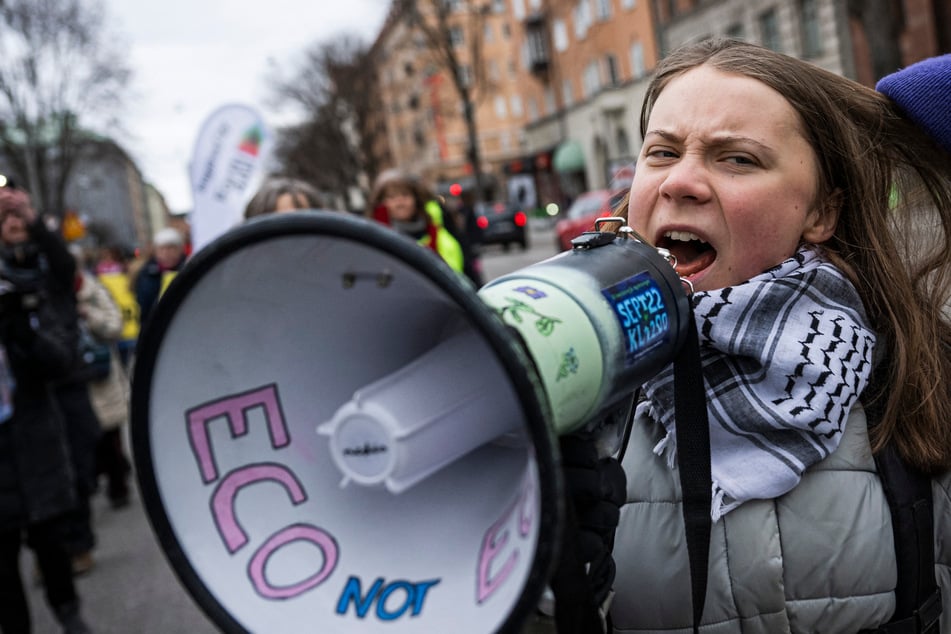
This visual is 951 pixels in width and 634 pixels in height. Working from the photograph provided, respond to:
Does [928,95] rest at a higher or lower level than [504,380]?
higher

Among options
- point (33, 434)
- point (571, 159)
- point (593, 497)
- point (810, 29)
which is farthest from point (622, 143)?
point (593, 497)

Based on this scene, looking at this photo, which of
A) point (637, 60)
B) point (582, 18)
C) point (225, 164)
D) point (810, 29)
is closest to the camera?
point (225, 164)

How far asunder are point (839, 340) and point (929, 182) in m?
0.40

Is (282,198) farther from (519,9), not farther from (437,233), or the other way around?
(519,9)

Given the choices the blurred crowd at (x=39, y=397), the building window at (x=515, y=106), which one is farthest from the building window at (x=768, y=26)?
the building window at (x=515, y=106)

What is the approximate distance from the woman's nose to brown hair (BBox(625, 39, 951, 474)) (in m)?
0.14

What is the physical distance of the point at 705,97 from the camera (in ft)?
4.17

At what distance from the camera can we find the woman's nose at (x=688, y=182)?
124cm

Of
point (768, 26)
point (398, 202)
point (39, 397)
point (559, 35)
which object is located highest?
point (559, 35)

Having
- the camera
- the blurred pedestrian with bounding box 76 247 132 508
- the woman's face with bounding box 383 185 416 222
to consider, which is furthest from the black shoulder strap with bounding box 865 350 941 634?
the blurred pedestrian with bounding box 76 247 132 508

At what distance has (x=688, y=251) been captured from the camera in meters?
1.32

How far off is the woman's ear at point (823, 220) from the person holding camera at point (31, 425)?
3489mm

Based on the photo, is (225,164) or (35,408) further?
(225,164)

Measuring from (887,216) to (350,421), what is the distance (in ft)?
3.11
